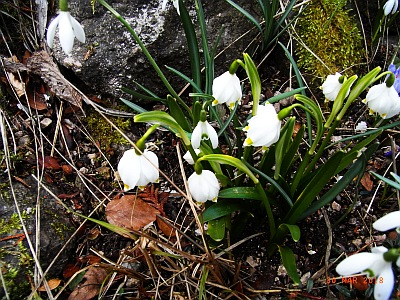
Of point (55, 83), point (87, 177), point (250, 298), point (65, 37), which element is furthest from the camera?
point (55, 83)

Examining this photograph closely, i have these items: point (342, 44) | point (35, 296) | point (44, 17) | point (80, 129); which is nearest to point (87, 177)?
point (80, 129)

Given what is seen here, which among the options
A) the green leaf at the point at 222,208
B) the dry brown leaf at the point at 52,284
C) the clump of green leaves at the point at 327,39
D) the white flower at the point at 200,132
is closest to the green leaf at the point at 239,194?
the green leaf at the point at 222,208

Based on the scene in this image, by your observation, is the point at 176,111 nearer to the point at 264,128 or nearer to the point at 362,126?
the point at 264,128

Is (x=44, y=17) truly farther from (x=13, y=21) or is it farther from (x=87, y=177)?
(x=87, y=177)

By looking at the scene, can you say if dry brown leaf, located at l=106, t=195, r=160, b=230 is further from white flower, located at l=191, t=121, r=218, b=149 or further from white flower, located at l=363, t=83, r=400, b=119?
white flower, located at l=363, t=83, r=400, b=119

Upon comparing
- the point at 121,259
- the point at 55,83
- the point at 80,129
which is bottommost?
the point at 121,259

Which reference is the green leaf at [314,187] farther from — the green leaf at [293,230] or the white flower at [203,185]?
the white flower at [203,185]

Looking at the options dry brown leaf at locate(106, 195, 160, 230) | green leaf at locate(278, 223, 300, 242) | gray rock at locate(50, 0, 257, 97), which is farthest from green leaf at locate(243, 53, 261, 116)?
gray rock at locate(50, 0, 257, 97)
